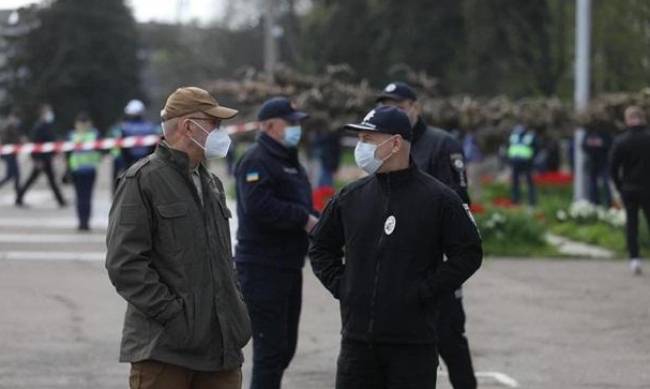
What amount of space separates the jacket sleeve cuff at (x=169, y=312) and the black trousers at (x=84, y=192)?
48.3ft

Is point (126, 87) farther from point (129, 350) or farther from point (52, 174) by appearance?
point (129, 350)

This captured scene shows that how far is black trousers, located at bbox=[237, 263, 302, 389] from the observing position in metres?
8.18

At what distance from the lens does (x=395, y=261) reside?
20.2 ft

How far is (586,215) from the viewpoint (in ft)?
67.8

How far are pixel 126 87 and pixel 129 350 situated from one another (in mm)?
60351

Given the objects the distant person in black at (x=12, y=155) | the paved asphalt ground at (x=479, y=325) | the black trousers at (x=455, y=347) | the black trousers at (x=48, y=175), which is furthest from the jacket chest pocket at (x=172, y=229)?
the distant person in black at (x=12, y=155)

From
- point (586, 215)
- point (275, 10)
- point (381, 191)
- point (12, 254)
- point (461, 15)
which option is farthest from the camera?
point (275, 10)

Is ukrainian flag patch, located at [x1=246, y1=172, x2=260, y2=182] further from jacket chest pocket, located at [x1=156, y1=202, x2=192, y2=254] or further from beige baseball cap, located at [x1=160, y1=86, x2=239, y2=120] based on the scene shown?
jacket chest pocket, located at [x1=156, y1=202, x2=192, y2=254]

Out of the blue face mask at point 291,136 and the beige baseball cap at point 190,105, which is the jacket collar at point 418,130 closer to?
the blue face mask at point 291,136

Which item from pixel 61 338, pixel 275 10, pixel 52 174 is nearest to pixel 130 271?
pixel 61 338

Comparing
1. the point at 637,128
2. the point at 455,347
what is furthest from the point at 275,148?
the point at 637,128

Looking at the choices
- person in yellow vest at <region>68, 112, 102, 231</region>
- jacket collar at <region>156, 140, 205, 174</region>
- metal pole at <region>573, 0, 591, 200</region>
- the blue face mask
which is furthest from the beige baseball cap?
metal pole at <region>573, 0, 591, 200</region>

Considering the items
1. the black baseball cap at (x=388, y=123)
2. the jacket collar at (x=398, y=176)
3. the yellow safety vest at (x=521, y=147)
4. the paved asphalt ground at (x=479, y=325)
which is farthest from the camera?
the yellow safety vest at (x=521, y=147)

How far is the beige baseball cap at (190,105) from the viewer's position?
5988 millimetres
